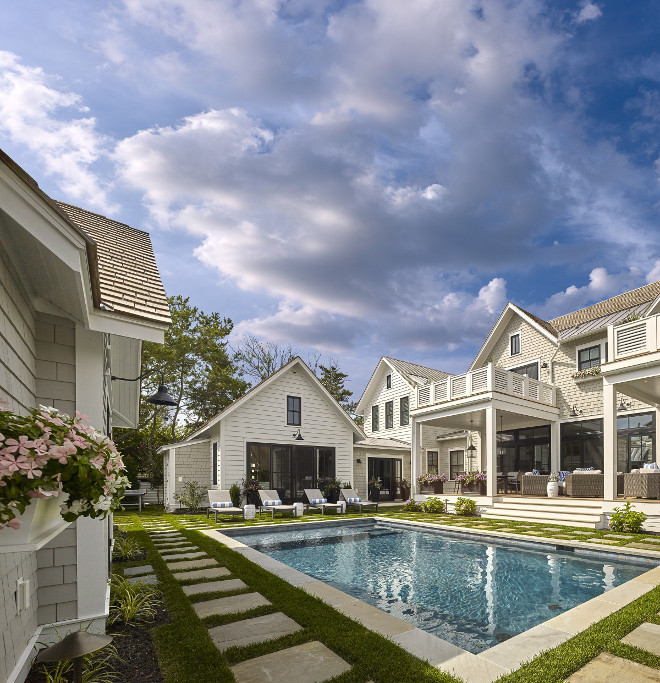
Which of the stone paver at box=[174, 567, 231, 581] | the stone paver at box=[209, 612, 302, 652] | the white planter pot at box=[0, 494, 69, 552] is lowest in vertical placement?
the stone paver at box=[174, 567, 231, 581]

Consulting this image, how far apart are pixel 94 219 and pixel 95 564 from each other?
545 centimetres

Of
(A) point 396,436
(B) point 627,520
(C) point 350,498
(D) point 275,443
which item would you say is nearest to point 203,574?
(B) point 627,520

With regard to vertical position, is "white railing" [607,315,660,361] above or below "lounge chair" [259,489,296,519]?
above

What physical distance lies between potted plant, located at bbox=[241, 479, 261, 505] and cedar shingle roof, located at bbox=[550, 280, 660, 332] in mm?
13747

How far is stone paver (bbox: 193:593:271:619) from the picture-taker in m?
4.78

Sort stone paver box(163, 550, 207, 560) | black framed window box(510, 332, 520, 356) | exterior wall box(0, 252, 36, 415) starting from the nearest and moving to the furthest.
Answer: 1. exterior wall box(0, 252, 36, 415)
2. stone paver box(163, 550, 207, 560)
3. black framed window box(510, 332, 520, 356)

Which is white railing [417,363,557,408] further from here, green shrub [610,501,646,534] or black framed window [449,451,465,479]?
black framed window [449,451,465,479]

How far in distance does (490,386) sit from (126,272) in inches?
500

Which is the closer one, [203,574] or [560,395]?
[203,574]

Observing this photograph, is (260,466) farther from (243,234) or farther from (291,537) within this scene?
(243,234)

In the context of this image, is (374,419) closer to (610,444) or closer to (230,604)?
(610,444)

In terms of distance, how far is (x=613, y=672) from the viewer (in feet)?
11.0

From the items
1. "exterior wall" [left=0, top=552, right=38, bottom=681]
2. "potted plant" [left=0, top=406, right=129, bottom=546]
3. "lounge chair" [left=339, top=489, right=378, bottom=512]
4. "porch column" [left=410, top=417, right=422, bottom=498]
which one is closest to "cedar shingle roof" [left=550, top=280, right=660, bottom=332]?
"porch column" [left=410, top=417, right=422, bottom=498]

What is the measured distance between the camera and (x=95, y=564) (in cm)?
422
